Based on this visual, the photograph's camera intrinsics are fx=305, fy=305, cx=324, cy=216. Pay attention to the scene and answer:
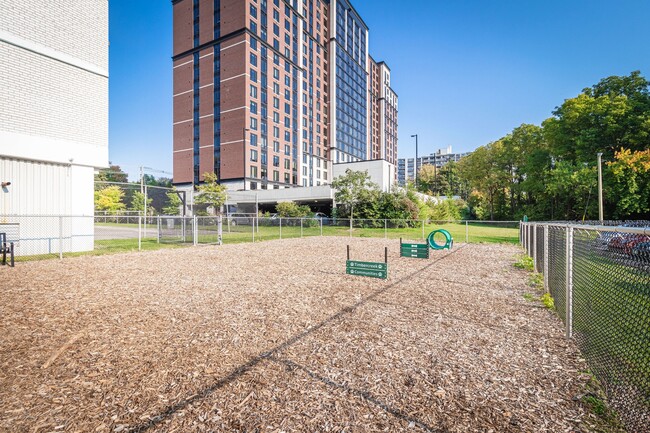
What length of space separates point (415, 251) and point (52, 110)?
701 inches

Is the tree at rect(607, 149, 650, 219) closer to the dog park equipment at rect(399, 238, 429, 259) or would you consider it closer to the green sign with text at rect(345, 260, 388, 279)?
the dog park equipment at rect(399, 238, 429, 259)

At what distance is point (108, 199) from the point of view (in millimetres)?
49719

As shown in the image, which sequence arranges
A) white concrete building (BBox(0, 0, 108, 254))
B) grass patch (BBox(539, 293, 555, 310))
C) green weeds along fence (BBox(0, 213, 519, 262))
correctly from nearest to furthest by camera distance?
grass patch (BBox(539, 293, 555, 310)) < white concrete building (BBox(0, 0, 108, 254)) < green weeds along fence (BBox(0, 213, 519, 262))

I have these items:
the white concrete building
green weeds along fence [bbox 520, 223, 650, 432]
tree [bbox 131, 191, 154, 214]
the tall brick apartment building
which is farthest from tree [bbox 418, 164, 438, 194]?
green weeds along fence [bbox 520, 223, 650, 432]

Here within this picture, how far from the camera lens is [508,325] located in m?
5.64

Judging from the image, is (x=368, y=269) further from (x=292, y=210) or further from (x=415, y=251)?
(x=292, y=210)

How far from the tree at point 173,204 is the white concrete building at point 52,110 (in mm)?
32716

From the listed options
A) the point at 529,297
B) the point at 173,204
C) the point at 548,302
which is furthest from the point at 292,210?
the point at 548,302

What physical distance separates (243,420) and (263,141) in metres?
58.6

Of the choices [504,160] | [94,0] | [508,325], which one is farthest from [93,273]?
[504,160]

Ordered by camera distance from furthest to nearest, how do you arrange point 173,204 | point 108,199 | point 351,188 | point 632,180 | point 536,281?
point 173,204 < point 108,199 < point 351,188 < point 632,180 < point 536,281

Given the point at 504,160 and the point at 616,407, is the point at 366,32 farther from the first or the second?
the point at 616,407

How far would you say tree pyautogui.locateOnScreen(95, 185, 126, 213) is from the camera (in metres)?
49.5

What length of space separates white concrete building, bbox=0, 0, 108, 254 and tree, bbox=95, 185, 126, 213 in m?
41.1
